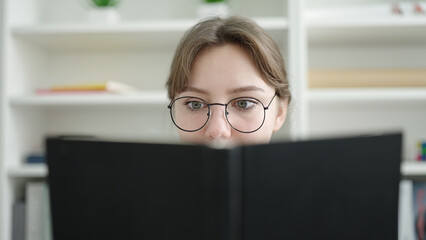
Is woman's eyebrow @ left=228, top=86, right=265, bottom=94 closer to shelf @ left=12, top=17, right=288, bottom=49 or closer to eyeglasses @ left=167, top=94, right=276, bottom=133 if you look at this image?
eyeglasses @ left=167, top=94, right=276, bottom=133

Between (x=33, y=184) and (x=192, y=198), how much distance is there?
1434 mm

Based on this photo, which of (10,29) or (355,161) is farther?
(10,29)


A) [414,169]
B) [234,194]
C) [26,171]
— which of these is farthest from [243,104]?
[26,171]

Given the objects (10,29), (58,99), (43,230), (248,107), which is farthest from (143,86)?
(248,107)

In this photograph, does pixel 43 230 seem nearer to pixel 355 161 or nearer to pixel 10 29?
pixel 10 29

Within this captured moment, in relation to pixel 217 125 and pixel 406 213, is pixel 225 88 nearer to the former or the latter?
pixel 217 125

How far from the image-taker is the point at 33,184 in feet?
5.42

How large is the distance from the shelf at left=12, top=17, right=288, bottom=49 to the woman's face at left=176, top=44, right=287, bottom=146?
0.72 meters

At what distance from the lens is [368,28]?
160 cm

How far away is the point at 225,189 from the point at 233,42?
57 cm

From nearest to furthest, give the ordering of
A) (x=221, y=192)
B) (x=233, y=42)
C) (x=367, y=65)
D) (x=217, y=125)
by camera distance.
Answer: (x=221, y=192), (x=217, y=125), (x=233, y=42), (x=367, y=65)

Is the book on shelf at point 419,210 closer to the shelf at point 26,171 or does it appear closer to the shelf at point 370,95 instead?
the shelf at point 370,95

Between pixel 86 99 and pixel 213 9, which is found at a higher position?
pixel 213 9

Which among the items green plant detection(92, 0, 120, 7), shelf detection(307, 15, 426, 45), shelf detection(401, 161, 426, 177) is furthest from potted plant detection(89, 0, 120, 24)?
shelf detection(401, 161, 426, 177)
